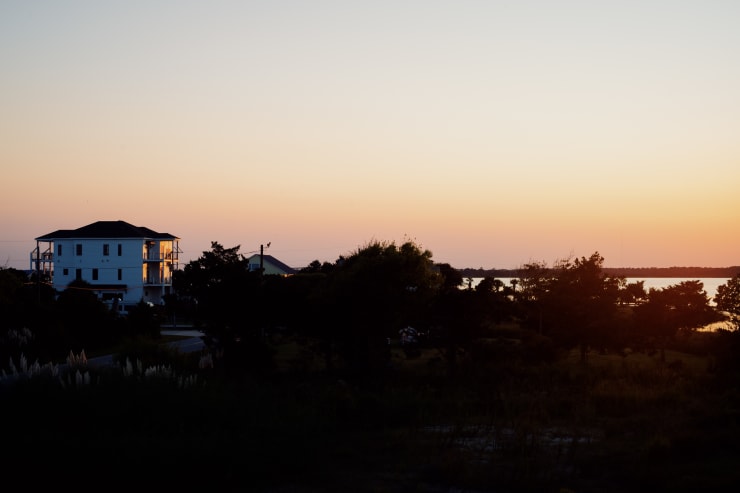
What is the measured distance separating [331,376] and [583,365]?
31.9ft

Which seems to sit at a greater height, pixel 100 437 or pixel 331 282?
pixel 331 282

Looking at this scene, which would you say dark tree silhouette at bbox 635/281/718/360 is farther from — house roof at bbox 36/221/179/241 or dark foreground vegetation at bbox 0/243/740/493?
house roof at bbox 36/221/179/241

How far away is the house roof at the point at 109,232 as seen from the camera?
83000mm

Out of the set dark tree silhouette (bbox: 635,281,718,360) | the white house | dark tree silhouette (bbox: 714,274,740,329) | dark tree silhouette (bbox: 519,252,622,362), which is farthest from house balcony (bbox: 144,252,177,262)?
dark tree silhouette (bbox: 714,274,740,329)

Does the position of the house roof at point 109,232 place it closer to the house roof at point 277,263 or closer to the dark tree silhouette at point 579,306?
the house roof at point 277,263

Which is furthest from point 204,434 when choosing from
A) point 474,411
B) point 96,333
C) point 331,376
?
point 96,333

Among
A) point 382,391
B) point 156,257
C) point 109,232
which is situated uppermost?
point 109,232

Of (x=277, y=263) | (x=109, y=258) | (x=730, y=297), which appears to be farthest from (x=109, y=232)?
(x=730, y=297)

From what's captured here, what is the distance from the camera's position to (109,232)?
274ft

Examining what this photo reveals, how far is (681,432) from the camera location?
57.1ft

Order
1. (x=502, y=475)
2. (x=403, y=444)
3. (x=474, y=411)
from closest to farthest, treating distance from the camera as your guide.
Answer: (x=502, y=475), (x=403, y=444), (x=474, y=411)

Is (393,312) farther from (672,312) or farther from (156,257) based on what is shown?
(156,257)

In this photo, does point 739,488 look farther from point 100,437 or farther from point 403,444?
point 100,437

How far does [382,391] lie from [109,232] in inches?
2567
